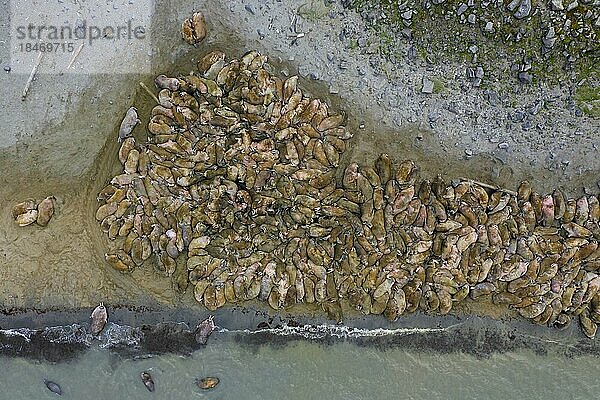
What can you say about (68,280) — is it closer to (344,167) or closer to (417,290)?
(344,167)

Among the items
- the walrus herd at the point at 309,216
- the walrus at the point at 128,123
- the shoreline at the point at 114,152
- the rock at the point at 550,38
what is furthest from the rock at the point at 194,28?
the rock at the point at 550,38

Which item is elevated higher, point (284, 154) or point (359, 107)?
point (359, 107)

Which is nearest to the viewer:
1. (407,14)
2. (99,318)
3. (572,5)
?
(572,5)

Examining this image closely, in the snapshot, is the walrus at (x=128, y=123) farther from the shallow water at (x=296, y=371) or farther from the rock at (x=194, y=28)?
the shallow water at (x=296, y=371)

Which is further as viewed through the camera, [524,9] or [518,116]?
[518,116]

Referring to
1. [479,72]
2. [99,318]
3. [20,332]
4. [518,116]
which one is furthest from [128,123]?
[518,116]

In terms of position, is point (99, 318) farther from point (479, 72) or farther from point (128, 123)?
point (479, 72)

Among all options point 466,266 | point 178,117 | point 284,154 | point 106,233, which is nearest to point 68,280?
point 106,233
